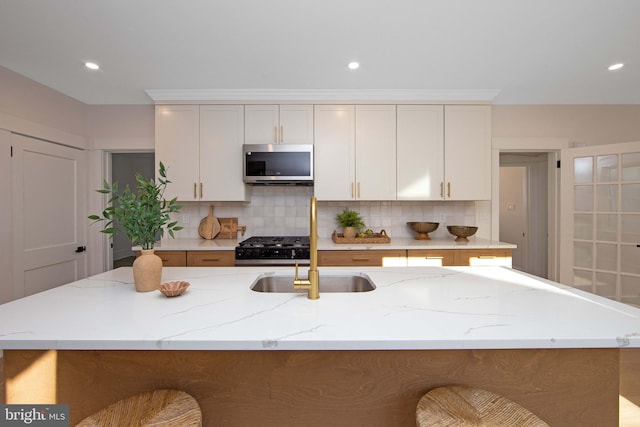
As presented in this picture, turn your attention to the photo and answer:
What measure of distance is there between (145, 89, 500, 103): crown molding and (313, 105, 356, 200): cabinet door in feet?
0.40

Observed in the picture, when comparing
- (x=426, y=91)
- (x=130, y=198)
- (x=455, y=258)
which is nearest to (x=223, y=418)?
(x=130, y=198)

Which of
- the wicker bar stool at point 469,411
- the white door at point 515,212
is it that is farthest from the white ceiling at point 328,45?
the white door at point 515,212

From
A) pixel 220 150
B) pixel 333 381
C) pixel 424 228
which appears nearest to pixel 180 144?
pixel 220 150

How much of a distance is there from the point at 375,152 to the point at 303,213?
3.34ft

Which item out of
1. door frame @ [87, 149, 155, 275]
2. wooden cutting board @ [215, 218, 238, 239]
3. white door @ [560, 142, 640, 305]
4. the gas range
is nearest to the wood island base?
the gas range

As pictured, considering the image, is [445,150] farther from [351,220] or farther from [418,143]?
[351,220]

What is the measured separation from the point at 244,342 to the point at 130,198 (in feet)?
2.54

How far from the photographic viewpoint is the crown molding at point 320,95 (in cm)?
286

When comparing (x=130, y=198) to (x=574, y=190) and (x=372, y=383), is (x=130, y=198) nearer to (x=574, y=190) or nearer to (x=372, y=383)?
(x=372, y=383)

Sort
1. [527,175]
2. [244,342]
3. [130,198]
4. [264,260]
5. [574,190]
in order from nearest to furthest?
[244,342]
[130,198]
[264,260]
[574,190]
[527,175]

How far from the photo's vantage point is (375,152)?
296cm

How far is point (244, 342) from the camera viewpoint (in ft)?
2.49

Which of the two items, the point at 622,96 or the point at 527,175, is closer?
the point at 622,96

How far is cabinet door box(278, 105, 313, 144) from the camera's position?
2.94m
